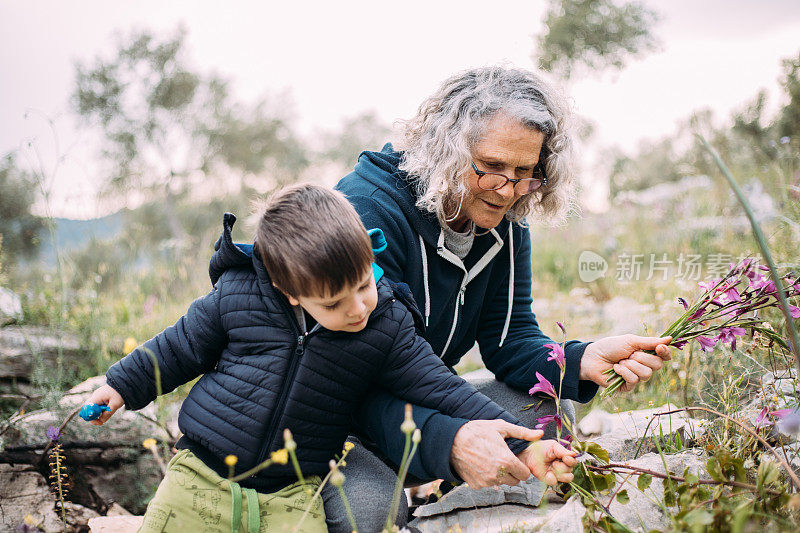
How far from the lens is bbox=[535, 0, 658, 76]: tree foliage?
16609 millimetres

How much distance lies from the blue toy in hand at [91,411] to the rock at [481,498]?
3.81 ft

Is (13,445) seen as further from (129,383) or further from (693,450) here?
(693,450)

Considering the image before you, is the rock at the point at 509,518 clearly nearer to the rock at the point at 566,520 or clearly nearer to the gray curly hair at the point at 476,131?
the rock at the point at 566,520

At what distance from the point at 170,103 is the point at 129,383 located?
68.9 feet

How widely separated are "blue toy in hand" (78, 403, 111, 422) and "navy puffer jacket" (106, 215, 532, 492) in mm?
103

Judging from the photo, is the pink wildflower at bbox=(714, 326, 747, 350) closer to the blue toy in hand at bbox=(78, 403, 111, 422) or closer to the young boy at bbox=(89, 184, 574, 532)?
the young boy at bbox=(89, 184, 574, 532)

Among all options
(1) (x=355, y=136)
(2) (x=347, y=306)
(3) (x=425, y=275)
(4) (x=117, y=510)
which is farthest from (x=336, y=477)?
(1) (x=355, y=136)

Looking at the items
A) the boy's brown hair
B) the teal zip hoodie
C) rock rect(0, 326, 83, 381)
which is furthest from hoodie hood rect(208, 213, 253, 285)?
rock rect(0, 326, 83, 381)

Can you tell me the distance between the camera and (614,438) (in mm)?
2344

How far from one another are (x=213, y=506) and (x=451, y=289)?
1219mm

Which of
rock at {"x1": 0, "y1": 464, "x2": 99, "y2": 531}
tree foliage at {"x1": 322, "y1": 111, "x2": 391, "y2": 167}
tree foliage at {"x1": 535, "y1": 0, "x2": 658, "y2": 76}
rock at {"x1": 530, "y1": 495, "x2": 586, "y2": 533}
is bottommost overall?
rock at {"x1": 0, "y1": 464, "x2": 99, "y2": 531}

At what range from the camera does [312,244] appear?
1.63 metres

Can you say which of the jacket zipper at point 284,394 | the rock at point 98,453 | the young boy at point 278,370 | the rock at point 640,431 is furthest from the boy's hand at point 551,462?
the rock at point 98,453

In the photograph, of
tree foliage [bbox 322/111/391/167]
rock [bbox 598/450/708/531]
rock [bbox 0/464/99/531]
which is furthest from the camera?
tree foliage [bbox 322/111/391/167]
